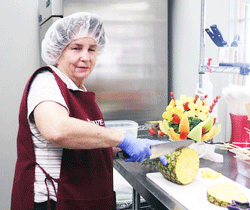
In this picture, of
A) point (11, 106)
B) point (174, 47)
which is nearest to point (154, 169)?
point (174, 47)

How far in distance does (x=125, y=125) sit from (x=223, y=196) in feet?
4.13

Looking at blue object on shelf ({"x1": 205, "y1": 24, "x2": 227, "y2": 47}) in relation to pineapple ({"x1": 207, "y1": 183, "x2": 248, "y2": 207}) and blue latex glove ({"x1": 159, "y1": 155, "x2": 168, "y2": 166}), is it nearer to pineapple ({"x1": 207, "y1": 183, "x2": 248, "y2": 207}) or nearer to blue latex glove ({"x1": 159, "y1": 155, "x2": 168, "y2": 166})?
blue latex glove ({"x1": 159, "y1": 155, "x2": 168, "y2": 166})

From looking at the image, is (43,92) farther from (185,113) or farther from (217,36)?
(217,36)

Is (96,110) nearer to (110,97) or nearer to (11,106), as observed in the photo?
(110,97)

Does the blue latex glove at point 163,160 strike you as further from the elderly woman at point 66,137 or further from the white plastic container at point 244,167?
the white plastic container at point 244,167

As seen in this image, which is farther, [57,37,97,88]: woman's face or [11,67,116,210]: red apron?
[57,37,97,88]: woman's face

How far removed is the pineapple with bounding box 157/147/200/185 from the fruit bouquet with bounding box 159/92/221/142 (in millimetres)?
111

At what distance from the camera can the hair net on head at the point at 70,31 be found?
1.32m

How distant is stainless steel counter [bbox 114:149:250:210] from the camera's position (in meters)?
1.14

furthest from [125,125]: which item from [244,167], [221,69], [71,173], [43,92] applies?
[43,92]

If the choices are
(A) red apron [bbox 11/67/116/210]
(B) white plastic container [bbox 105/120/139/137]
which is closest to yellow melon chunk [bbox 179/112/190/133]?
(A) red apron [bbox 11/67/116/210]

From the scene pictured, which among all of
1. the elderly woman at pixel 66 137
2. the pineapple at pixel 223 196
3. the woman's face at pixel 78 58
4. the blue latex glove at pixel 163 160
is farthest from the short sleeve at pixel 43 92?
the pineapple at pixel 223 196

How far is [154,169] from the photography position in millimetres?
1481

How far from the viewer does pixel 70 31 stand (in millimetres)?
1313
